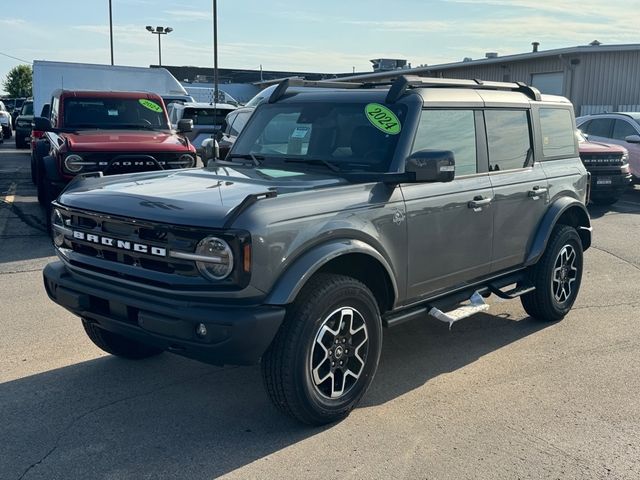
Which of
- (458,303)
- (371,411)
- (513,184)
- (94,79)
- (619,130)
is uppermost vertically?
(94,79)

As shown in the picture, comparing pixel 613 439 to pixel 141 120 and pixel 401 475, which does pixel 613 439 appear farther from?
pixel 141 120

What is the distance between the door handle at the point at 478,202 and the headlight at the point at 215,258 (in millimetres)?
2091

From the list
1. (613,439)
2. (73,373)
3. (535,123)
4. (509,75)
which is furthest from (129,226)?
(509,75)

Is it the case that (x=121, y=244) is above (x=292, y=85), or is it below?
below

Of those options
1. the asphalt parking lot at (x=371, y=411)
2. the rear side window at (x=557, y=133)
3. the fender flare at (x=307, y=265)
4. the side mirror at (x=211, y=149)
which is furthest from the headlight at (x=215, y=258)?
the rear side window at (x=557, y=133)

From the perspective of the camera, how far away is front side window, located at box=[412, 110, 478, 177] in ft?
15.4

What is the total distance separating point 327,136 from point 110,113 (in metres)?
6.75

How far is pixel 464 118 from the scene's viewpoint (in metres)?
5.05

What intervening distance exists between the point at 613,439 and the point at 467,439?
2.77 ft

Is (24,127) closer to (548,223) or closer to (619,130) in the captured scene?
(619,130)

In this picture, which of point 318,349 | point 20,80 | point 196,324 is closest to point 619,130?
point 318,349

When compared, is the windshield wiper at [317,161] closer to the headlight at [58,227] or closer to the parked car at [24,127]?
the headlight at [58,227]

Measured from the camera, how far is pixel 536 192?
5.58 metres

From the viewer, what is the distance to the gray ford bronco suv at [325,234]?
11.6 ft
